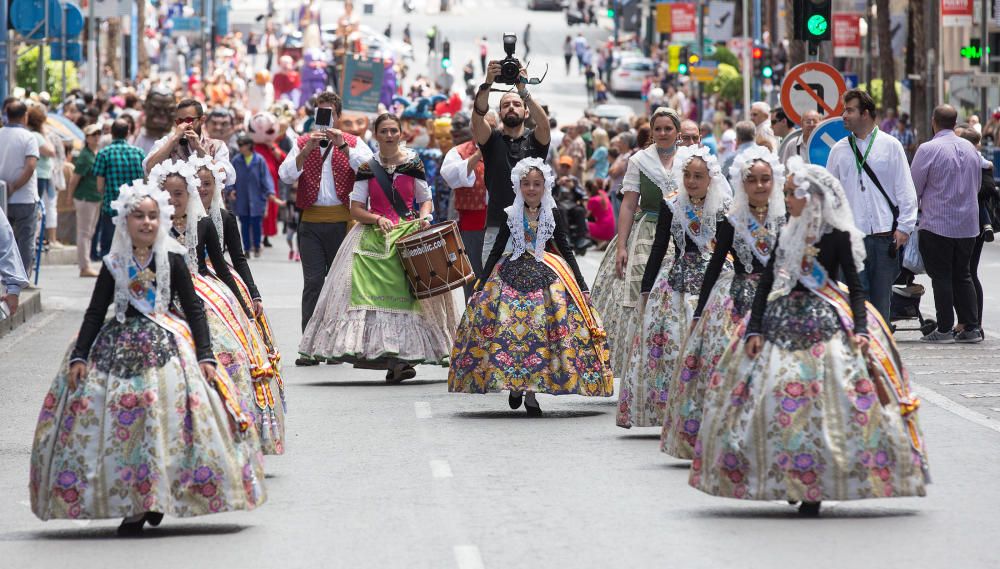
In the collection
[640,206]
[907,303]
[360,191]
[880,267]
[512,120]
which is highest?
[512,120]

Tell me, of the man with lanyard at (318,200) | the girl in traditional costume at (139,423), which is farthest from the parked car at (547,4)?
the girl in traditional costume at (139,423)

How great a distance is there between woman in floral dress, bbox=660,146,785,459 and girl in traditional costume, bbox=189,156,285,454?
192 centimetres

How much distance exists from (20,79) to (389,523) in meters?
43.4

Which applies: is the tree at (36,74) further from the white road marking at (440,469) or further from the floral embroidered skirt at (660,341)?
the white road marking at (440,469)

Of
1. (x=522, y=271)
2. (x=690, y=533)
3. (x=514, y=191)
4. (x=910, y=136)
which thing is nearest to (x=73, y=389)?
(x=690, y=533)

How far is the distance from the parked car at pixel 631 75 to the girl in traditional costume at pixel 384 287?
70.5 metres

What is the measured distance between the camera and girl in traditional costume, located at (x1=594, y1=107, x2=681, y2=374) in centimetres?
1331

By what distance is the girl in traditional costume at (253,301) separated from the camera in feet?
33.7

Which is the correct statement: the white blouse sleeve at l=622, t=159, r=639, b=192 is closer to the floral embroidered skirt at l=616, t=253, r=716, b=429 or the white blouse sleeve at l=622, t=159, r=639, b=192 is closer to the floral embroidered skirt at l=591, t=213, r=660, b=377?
the floral embroidered skirt at l=591, t=213, r=660, b=377

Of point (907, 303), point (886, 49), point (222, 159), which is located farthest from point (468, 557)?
point (886, 49)

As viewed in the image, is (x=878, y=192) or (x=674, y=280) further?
(x=878, y=192)

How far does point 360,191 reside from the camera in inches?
589

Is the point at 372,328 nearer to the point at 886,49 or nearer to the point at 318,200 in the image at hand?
the point at 318,200

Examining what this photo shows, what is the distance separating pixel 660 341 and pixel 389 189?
3796 mm
